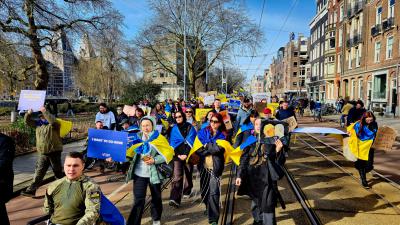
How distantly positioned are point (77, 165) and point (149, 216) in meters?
2.55

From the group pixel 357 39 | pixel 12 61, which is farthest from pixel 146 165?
pixel 357 39

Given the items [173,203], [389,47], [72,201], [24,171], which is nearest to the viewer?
[72,201]

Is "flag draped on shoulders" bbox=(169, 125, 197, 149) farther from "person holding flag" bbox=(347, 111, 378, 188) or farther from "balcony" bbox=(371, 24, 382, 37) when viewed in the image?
"balcony" bbox=(371, 24, 382, 37)

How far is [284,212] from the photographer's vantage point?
5.48m

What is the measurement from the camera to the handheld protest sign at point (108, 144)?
4.76 m

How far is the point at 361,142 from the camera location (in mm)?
6992

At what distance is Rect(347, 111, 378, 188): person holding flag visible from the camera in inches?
273

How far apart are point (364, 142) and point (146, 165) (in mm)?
4920

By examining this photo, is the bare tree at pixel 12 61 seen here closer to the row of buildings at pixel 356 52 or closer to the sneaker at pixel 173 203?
the sneaker at pixel 173 203

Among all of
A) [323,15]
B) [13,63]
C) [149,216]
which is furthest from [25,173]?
[323,15]

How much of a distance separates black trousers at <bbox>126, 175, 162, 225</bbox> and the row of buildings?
1034 inches

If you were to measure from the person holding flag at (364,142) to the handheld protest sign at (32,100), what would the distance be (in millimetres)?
6349

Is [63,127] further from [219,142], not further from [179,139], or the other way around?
[219,142]

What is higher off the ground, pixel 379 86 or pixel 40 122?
pixel 379 86
